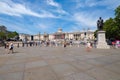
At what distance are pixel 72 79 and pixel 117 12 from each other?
149 feet

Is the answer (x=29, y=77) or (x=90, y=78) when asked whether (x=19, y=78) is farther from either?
(x=90, y=78)

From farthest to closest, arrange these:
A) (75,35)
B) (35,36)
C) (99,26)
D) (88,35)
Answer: (35,36)
(75,35)
(88,35)
(99,26)

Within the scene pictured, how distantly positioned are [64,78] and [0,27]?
421 ft

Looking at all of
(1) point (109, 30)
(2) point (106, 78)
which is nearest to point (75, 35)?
(1) point (109, 30)

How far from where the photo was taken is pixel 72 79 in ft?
18.9

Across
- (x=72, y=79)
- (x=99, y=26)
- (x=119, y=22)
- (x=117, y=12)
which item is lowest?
(x=72, y=79)

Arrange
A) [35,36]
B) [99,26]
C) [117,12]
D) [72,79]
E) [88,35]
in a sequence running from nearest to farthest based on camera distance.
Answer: [72,79] → [99,26] → [117,12] → [88,35] → [35,36]

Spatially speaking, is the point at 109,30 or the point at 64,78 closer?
the point at 64,78

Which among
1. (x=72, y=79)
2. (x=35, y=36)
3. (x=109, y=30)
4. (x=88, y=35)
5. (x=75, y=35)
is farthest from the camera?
(x=35, y=36)

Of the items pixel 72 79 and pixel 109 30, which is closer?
pixel 72 79

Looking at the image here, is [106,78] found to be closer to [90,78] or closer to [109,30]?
[90,78]

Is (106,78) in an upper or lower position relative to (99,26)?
lower

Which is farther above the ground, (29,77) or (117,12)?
(117,12)

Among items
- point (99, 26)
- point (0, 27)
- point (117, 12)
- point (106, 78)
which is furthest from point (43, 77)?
point (0, 27)
